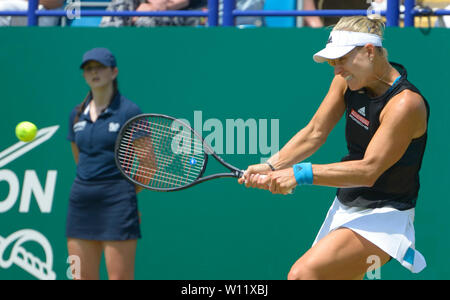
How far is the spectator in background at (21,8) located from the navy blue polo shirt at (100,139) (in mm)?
727

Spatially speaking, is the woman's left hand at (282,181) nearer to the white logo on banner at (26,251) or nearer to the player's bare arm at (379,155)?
the player's bare arm at (379,155)

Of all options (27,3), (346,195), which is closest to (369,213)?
(346,195)

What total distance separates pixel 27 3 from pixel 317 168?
2.37 m

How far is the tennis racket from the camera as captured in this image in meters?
4.21

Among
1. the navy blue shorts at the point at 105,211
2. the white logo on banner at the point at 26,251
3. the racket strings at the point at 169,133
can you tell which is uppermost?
the racket strings at the point at 169,133

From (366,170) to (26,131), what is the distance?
2.11 metres

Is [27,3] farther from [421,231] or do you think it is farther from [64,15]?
[421,231]

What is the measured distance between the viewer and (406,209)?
3.59 meters

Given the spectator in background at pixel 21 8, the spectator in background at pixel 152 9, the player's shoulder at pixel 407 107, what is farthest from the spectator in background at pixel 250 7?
the player's shoulder at pixel 407 107

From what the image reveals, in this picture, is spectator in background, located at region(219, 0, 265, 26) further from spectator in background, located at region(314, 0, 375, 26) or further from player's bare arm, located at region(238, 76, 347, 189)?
player's bare arm, located at region(238, 76, 347, 189)

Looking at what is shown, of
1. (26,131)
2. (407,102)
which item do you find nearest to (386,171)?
(407,102)

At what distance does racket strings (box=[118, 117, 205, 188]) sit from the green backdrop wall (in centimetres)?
26

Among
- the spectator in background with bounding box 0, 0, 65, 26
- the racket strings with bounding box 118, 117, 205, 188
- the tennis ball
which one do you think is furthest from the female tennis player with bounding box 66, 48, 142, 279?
the spectator in background with bounding box 0, 0, 65, 26

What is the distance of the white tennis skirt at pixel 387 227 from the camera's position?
11.5 feet
